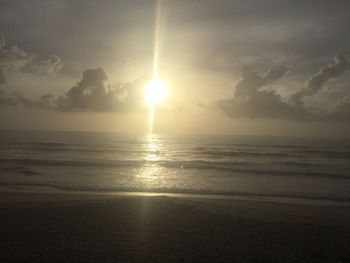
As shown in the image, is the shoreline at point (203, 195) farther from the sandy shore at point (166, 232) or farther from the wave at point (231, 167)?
the wave at point (231, 167)

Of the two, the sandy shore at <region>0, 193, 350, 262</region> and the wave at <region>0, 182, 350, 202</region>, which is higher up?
the sandy shore at <region>0, 193, 350, 262</region>

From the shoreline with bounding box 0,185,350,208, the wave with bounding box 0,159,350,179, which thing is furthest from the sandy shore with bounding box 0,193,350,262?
the wave with bounding box 0,159,350,179

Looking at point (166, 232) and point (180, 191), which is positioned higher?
point (166, 232)

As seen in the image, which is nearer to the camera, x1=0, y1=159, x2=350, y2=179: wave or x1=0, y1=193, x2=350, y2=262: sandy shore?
x1=0, y1=193, x2=350, y2=262: sandy shore

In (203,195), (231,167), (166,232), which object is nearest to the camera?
(166,232)

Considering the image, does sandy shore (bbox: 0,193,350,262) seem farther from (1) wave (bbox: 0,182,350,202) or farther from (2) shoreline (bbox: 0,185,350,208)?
(1) wave (bbox: 0,182,350,202)

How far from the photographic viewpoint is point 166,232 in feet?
38.2

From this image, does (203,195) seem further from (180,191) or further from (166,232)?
(166,232)

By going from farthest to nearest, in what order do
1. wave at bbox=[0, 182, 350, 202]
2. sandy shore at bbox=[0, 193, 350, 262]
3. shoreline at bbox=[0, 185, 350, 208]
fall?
wave at bbox=[0, 182, 350, 202]
shoreline at bbox=[0, 185, 350, 208]
sandy shore at bbox=[0, 193, 350, 262]

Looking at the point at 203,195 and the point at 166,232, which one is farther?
the point at 203,195

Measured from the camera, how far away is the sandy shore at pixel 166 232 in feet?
31.3

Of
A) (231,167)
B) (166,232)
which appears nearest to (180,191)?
(166,232)

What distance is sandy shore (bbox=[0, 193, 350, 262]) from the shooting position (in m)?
9.53

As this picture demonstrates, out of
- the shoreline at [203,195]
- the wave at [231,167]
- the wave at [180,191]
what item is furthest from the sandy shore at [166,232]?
the wave at [231,167]
